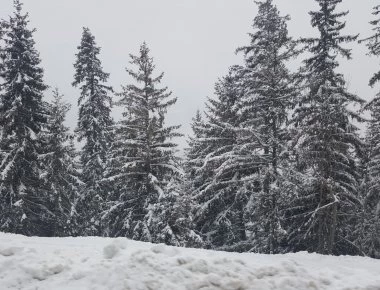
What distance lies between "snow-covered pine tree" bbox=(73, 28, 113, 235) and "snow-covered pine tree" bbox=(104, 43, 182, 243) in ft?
21.5

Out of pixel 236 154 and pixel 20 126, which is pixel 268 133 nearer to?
pixel 236 154

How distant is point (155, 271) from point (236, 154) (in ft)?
37.3

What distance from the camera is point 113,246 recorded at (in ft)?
30.0

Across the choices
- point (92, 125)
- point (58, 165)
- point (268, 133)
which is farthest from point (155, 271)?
point (92, 125)

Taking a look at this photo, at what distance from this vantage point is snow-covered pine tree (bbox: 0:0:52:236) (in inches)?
848

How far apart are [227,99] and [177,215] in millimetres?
7975

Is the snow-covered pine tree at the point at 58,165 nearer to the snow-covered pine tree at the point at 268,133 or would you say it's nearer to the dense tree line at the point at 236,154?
the dense tree line at the point at 236,154

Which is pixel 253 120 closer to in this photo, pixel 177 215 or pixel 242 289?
pixel 177 215

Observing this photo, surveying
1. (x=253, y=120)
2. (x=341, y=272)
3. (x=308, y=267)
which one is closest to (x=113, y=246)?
(x=308, y=267)

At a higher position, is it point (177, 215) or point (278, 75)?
point (278, 75)

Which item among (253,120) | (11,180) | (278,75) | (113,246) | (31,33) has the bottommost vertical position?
(113,246)

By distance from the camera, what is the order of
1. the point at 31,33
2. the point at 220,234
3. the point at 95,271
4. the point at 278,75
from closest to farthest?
the point at 95,271 → the point at 278,75 → the point at 31,33 → the point at 220,234

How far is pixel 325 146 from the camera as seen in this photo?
1608cm

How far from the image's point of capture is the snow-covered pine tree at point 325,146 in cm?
1655
